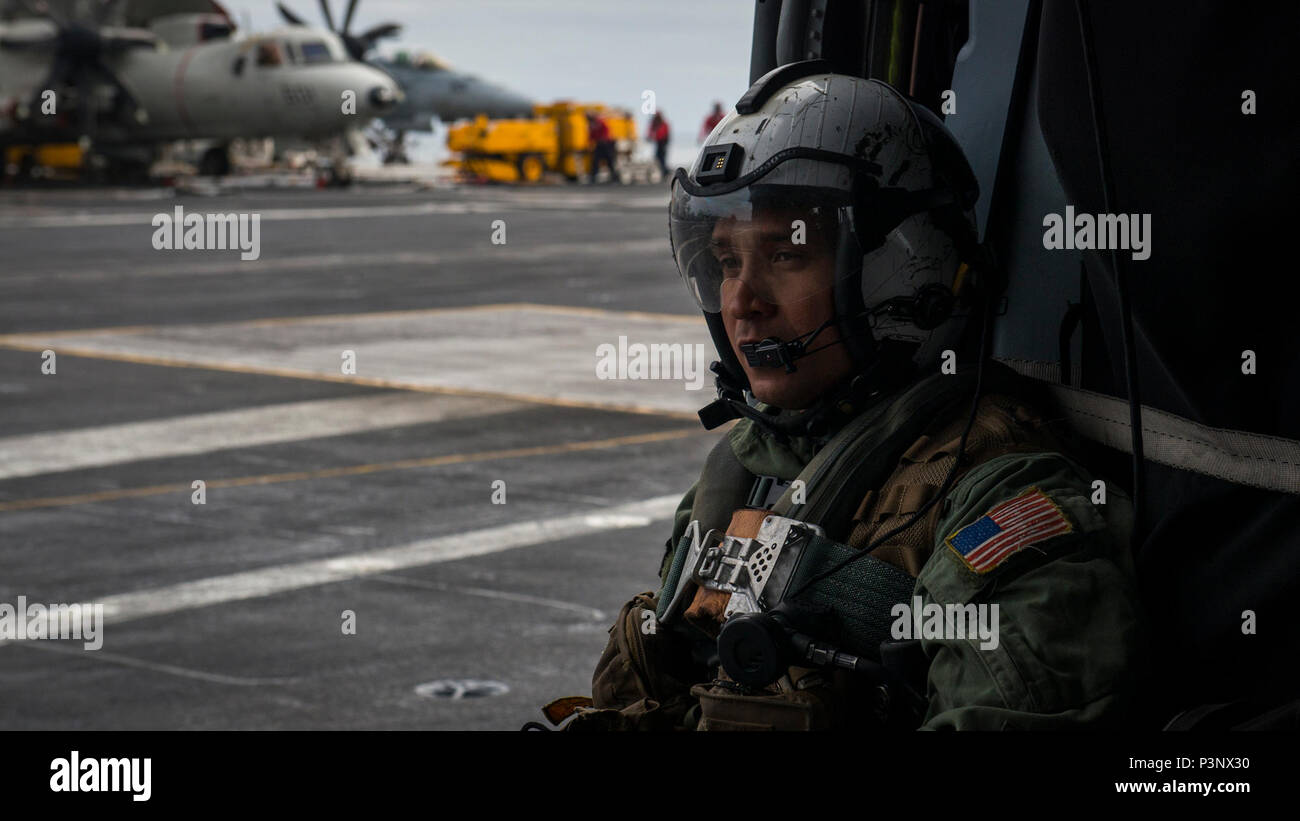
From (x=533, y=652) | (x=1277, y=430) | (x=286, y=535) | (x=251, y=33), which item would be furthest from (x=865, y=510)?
(x=251, y=33)

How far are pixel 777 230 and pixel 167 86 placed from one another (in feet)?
149

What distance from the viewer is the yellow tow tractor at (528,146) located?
55.8 m

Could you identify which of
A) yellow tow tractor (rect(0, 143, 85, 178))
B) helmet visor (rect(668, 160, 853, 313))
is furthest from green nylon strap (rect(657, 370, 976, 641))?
yellow tow tractor (rect(0, 143, 85, 178))

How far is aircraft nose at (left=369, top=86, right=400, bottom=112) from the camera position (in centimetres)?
4497

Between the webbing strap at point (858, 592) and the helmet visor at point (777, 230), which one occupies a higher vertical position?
the helmet visor at point (777, 230)

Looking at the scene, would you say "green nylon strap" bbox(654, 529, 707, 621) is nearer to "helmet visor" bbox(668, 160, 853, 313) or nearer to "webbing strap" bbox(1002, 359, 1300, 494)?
"helmet visor" bbox(668, 160, 853, 313)

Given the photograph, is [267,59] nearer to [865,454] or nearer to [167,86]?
[167,86]

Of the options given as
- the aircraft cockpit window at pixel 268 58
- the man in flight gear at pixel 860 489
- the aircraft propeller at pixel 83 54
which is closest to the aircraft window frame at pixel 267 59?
the aircraft cockpit window at pixel 268 58

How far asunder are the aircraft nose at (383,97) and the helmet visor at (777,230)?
1706 inches

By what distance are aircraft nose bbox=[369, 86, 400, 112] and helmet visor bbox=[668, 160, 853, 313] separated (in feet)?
142

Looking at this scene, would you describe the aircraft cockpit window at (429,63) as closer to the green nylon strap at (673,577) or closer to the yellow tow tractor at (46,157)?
the yellow tow tractor at (46,157)

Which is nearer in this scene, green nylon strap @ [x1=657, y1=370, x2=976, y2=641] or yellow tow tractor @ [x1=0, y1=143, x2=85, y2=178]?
green nylon strap @ [x1=657, y1=370, x2=976, y2=641]

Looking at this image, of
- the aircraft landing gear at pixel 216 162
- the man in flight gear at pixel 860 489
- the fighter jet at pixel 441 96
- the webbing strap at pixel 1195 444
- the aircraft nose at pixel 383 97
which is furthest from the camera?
the fighter jet at pixel 441 96
